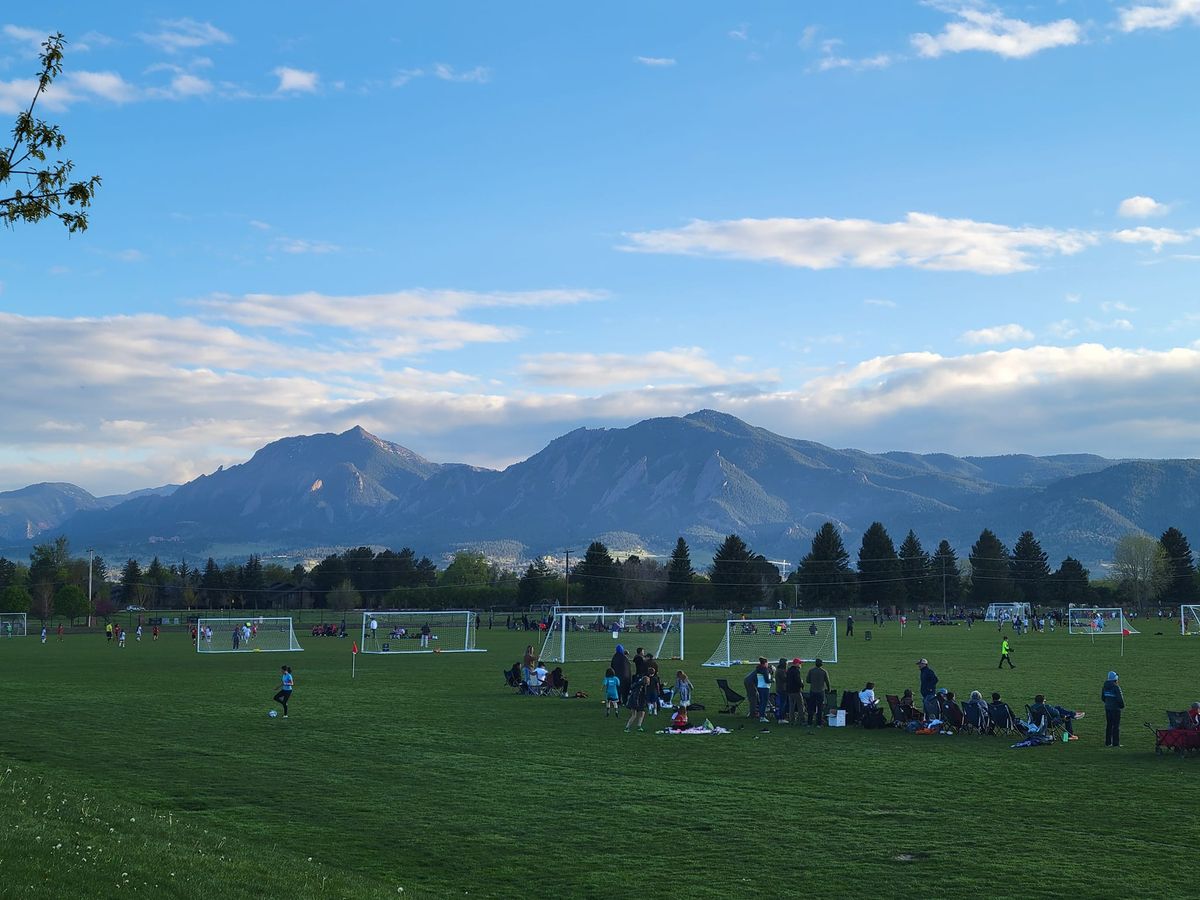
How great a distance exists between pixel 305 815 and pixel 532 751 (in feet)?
23.7

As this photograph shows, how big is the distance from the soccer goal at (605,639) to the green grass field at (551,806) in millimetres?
22332

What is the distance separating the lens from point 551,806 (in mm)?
17328

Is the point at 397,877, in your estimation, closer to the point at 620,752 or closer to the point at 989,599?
the point at 620,752

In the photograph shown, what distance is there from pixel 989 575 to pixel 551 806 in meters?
140

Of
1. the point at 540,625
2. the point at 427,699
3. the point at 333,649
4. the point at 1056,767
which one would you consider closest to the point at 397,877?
the point at 1056,767

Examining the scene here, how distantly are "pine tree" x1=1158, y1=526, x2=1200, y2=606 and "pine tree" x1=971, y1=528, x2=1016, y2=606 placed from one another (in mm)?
17747

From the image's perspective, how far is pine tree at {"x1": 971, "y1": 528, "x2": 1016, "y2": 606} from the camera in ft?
480

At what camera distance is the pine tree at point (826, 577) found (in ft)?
472

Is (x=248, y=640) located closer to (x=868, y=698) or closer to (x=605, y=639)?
(x=605, y=639)

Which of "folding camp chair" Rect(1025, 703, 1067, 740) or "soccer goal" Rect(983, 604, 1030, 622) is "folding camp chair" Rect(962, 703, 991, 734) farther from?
"soccer goal" Rect(983, 604, 1030, 622)

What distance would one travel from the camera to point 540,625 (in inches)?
3541

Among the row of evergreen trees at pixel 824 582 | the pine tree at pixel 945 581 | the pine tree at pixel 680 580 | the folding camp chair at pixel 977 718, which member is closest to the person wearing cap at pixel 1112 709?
the folding camp chair at pixel 977 718

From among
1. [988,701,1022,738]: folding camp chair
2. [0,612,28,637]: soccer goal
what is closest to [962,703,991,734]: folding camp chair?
[988,701,1022,738]: folding camp chair

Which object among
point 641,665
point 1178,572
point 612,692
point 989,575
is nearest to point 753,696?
point 641,665
